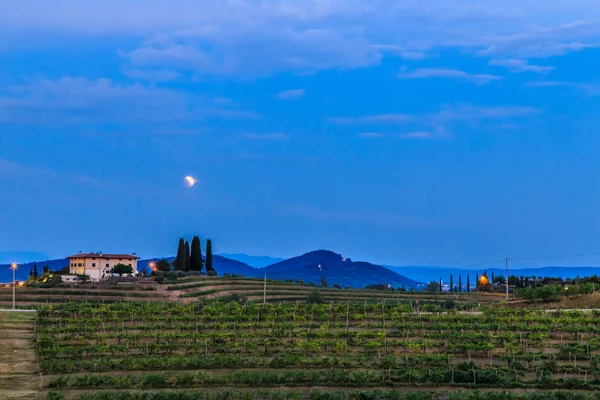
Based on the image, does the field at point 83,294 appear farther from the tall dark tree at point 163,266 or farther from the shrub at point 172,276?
the tall dark tree at point 163,266

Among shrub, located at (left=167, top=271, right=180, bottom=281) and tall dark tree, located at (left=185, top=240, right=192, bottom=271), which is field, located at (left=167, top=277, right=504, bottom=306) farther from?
tall dark tree, located at (left=185, top=240, right=192, bottom=271)

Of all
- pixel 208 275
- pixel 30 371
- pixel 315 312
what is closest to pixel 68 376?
pixel 30 371

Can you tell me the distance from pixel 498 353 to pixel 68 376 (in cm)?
2274

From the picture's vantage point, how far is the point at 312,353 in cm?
4256

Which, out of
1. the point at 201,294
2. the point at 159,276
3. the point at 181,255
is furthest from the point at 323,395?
the point at 181,255

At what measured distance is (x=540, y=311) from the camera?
2159 inches

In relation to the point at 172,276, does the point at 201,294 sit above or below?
below

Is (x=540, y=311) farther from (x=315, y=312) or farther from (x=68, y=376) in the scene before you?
(x=68, y=376)

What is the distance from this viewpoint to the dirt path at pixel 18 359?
33.8m

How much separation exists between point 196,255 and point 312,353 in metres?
55.7

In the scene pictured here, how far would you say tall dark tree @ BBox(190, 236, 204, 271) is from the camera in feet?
315

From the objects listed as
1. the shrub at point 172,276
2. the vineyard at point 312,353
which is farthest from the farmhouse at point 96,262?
the vineyard at point 312,353

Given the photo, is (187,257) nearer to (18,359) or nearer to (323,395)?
(18,359)

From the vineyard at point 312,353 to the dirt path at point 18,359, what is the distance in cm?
81
